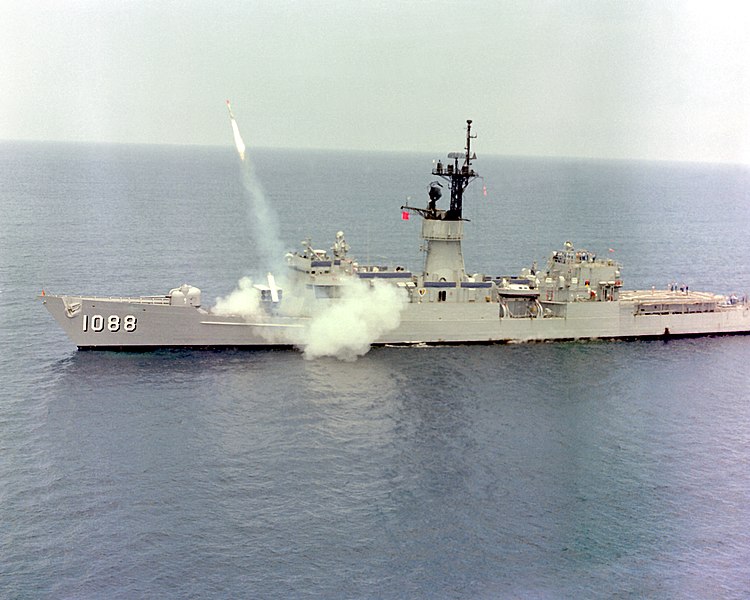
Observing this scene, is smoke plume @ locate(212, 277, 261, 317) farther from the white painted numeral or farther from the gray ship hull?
the white painted numeral

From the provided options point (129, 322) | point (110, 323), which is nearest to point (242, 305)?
point (129, 322)

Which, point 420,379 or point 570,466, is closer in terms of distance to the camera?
point 570,466

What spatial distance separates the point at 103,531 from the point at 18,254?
47762 mm

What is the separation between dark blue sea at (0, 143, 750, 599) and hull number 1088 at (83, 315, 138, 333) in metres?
1.66

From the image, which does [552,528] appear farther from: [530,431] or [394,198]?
[394,198]

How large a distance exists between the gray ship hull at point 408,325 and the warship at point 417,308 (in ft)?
0.18

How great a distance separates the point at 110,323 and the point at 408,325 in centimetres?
1630

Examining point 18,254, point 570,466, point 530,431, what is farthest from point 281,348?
point 18,254

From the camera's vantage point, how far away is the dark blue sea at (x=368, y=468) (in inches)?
1013

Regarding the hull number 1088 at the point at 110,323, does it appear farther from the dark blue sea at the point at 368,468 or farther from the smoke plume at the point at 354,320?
the smoke plume at the point at 354,320

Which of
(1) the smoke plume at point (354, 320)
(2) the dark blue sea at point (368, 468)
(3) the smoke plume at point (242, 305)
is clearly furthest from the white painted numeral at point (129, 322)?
(1) the smoke plume at point (354, 320)

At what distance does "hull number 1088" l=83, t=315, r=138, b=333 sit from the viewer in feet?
150

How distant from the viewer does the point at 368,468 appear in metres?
32.4

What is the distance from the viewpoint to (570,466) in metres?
33.2
